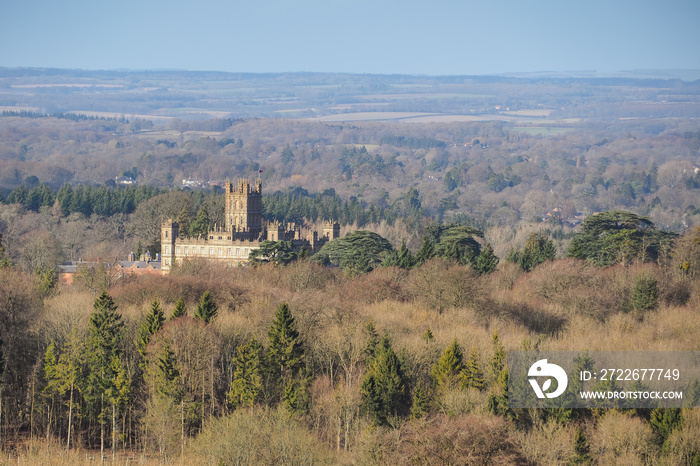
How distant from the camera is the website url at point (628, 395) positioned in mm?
48750

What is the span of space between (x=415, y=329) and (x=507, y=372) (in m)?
12.0

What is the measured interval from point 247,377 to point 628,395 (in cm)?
1524

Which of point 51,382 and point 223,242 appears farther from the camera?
point 223,242

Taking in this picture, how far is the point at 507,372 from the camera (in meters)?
49.8

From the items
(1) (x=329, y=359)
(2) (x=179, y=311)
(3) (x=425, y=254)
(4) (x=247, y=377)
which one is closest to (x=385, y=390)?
(1) (x=329, y=359)

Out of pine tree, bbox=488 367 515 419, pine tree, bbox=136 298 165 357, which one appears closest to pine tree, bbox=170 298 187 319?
pine tree, bbox=136 298 165 357

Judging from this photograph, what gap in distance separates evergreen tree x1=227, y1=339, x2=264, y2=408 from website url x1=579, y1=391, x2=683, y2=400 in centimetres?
1294

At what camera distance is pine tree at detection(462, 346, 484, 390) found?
50.8 metres

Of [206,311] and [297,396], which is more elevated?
[206,311]

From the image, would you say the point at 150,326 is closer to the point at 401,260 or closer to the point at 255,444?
the point at 255,444

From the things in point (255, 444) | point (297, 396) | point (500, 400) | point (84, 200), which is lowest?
point (84, 200)

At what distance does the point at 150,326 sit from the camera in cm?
5606

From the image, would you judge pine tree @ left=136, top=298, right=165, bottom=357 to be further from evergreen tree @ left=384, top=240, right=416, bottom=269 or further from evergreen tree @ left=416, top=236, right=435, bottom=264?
evergreen tree @ left=416, top=236, right=435, bottom=264

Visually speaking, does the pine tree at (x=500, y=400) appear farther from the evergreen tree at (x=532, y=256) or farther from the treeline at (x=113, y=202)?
the treeline at (x=113, y=202)
